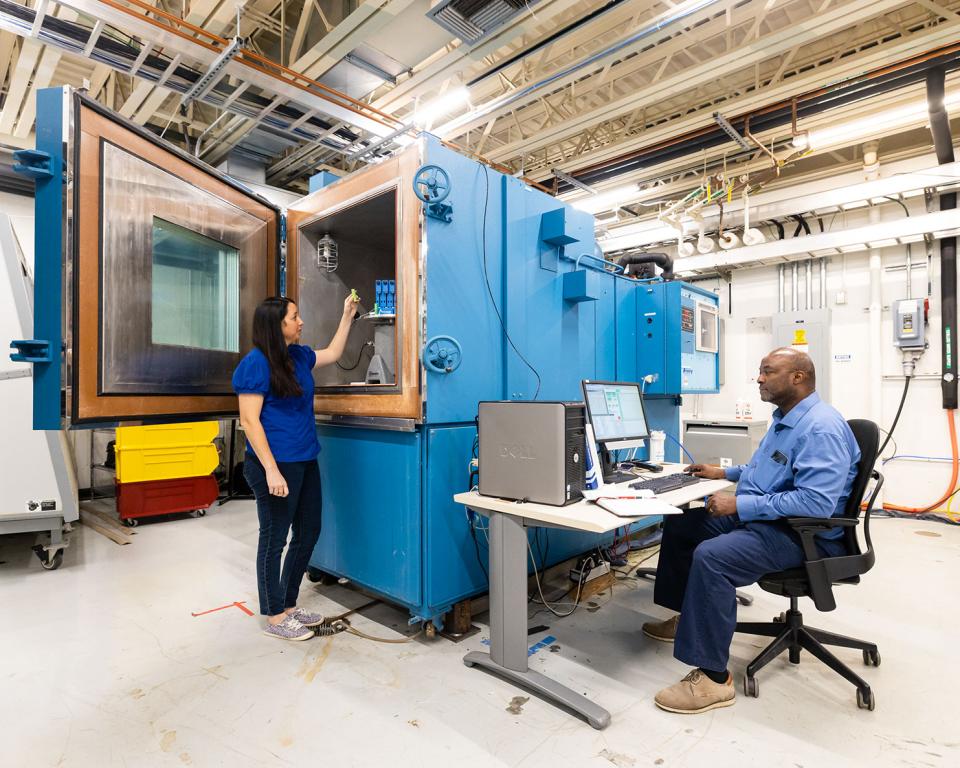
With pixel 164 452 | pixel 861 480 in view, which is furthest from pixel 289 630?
pixel 164 452

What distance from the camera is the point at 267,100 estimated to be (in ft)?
12.6

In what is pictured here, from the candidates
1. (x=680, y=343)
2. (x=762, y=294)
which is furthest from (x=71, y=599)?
(x=762, y=294)

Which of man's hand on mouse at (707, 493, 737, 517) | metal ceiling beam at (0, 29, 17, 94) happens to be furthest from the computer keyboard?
metal ceiling beam at (0, 29, 17, 94)

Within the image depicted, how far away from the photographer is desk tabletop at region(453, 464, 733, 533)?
68.7 inches

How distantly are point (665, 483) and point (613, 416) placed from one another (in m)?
0.44

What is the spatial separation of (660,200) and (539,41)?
3.24 metres

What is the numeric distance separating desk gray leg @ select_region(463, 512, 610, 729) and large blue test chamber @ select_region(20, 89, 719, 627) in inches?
14.0

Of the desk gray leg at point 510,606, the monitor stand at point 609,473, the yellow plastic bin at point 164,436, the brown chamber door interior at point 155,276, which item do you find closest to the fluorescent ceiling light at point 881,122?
the monitor stand at point 609,473

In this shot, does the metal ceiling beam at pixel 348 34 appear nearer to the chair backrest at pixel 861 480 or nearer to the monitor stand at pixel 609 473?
the monitor stand at pixel 609 473

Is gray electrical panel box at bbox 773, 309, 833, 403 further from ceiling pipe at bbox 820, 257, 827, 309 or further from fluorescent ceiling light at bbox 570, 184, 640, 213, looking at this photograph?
fluorescent ceiling light at bbox 570, 184, 640, 213

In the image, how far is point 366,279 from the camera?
348 cm

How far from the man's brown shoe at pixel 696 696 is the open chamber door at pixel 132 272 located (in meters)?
2.21

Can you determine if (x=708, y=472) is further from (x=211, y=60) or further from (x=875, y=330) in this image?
(x=875, y=330)

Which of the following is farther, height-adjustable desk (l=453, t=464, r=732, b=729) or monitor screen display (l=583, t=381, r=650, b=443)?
monitor screen display (l=583, t=381, r=650, b=443)
